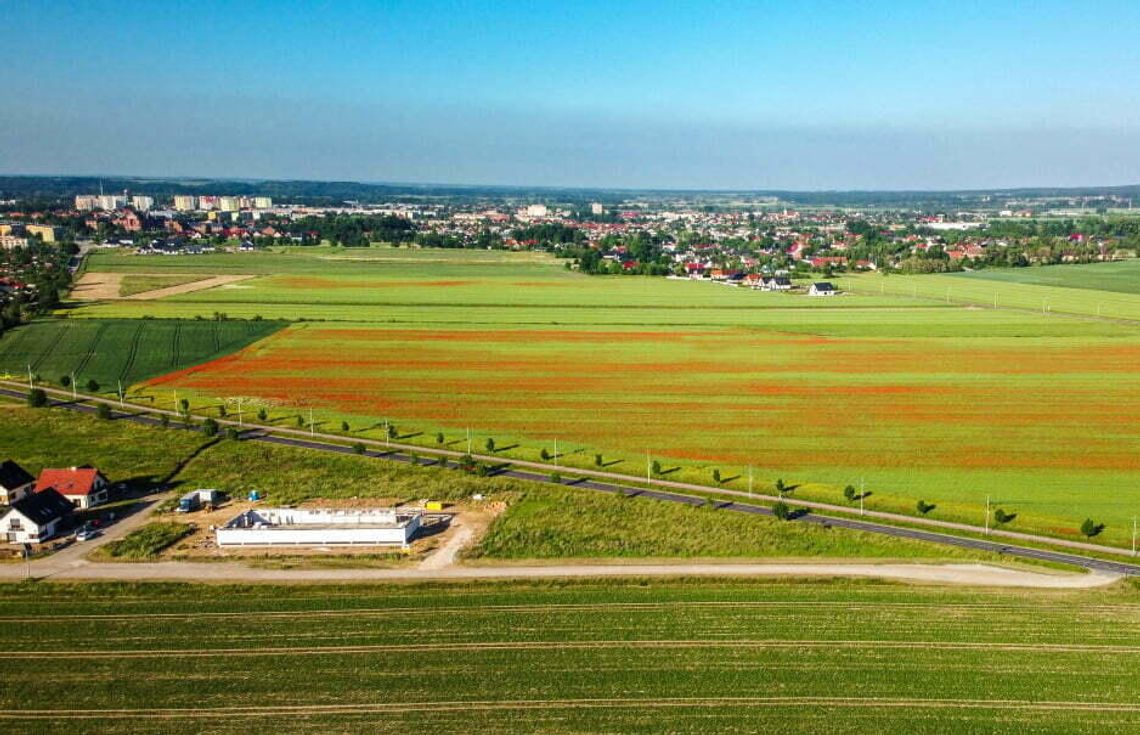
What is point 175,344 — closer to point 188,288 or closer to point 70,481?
point 70,481

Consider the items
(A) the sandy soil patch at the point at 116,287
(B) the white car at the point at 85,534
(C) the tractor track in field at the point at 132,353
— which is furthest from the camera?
(A) the sandy soil patch at the point at 116,287

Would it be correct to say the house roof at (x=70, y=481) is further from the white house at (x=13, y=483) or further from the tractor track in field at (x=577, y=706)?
the tractor track in field at (x=577, y=706)

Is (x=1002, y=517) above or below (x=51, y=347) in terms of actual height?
below

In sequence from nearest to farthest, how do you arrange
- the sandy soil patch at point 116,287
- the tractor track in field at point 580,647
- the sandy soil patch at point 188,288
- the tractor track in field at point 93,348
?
the tractor track in field at point 580,647
the tractor track in field at point 93,348
the sandy soil patch at point 116,287
the sandy soil patch at point 188,288

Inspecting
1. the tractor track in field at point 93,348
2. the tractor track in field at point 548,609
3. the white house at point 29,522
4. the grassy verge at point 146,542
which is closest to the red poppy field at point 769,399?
the tractor track in field at point 93,348

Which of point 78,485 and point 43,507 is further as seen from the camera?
point 78,485

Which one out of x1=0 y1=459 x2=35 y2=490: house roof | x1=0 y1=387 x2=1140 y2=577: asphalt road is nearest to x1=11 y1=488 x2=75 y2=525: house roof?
x1=0 y1=459 x2=35 y2=490: house roof

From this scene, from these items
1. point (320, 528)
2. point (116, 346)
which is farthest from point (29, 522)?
point (116, 346)
